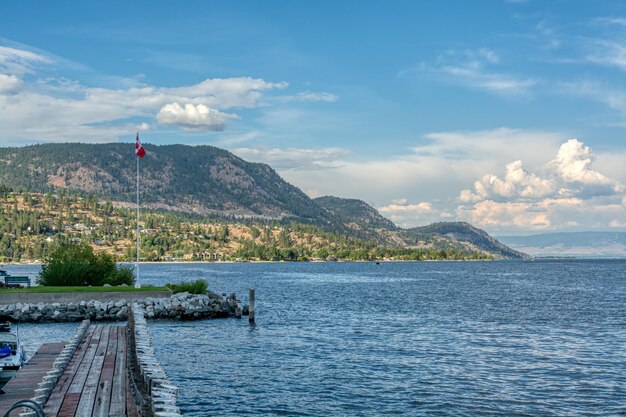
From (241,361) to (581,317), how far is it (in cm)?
4835

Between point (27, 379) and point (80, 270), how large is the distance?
4948 centimetres

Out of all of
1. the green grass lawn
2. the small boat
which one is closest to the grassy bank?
the green grass lawn

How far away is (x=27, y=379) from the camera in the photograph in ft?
94.3

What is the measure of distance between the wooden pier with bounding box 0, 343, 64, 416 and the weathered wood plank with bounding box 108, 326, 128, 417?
10.5ft

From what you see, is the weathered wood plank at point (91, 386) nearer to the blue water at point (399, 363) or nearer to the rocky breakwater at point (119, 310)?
the blue water at point (399, 363)

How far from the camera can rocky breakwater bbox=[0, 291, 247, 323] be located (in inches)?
2436

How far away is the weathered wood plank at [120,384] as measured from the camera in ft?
73.3

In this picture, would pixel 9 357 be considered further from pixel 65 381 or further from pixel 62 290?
pixel 62 290

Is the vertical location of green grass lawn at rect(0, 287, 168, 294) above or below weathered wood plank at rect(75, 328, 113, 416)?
above

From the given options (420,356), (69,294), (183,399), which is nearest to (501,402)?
(420,356)

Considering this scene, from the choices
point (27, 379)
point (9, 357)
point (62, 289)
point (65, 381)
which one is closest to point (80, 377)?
point (65, 381)

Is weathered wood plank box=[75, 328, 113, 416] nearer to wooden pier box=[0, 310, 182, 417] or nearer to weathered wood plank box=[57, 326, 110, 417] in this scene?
wooden pier box=[0, 310, 182, 417]

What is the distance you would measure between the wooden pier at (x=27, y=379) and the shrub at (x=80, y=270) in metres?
40.5

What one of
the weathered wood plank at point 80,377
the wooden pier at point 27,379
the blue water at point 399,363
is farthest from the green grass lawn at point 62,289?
the wooden pier at point 27,379
